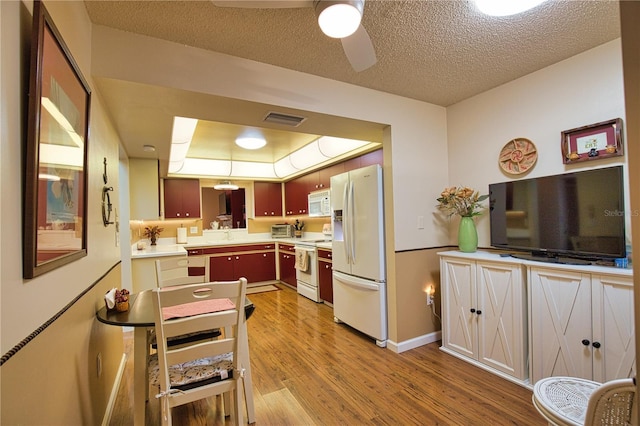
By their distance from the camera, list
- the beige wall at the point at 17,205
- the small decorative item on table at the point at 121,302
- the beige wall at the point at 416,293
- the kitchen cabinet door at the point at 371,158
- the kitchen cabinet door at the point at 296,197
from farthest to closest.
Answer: the kitchen cabinet door at the point at 296,197
the kitchen cabinet door at the point at 371,158
the beige wall at the point at 416,293
the small decorative item on table at the point at 121,302
the beige wall at the point at 17,205

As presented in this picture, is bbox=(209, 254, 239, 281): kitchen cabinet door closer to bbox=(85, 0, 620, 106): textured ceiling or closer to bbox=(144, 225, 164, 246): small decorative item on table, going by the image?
bbox=(144, 225, 164, 246): small decorative item on table

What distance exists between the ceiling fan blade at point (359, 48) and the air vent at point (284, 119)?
851mm

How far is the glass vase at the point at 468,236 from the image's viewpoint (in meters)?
2.66

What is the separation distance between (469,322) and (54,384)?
2.71m

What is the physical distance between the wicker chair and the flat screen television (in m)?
1.01

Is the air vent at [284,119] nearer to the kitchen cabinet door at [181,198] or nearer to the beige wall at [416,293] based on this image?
the beige wall at [416,293]

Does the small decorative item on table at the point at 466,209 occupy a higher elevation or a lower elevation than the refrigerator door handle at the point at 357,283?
higher

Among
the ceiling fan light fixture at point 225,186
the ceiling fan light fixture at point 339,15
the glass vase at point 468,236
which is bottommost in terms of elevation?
the glass vase at point 468,236

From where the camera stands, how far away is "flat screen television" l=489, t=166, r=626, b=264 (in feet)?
6.10

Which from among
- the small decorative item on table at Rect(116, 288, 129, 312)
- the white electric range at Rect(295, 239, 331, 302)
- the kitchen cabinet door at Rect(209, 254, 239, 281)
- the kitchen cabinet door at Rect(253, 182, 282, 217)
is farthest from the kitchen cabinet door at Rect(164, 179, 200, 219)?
the small decorative item on table at Rect(116, 288, 129, 312)

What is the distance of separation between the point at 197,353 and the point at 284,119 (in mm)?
1839

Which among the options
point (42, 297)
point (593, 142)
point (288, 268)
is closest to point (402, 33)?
point (593, 142)

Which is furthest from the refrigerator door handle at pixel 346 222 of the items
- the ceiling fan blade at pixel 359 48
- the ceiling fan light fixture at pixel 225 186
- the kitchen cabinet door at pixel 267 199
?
the kitchen cabinet door at pixel 267 199

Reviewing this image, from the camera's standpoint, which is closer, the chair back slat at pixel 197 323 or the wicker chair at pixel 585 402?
the wicker chair at pixel 585 402
